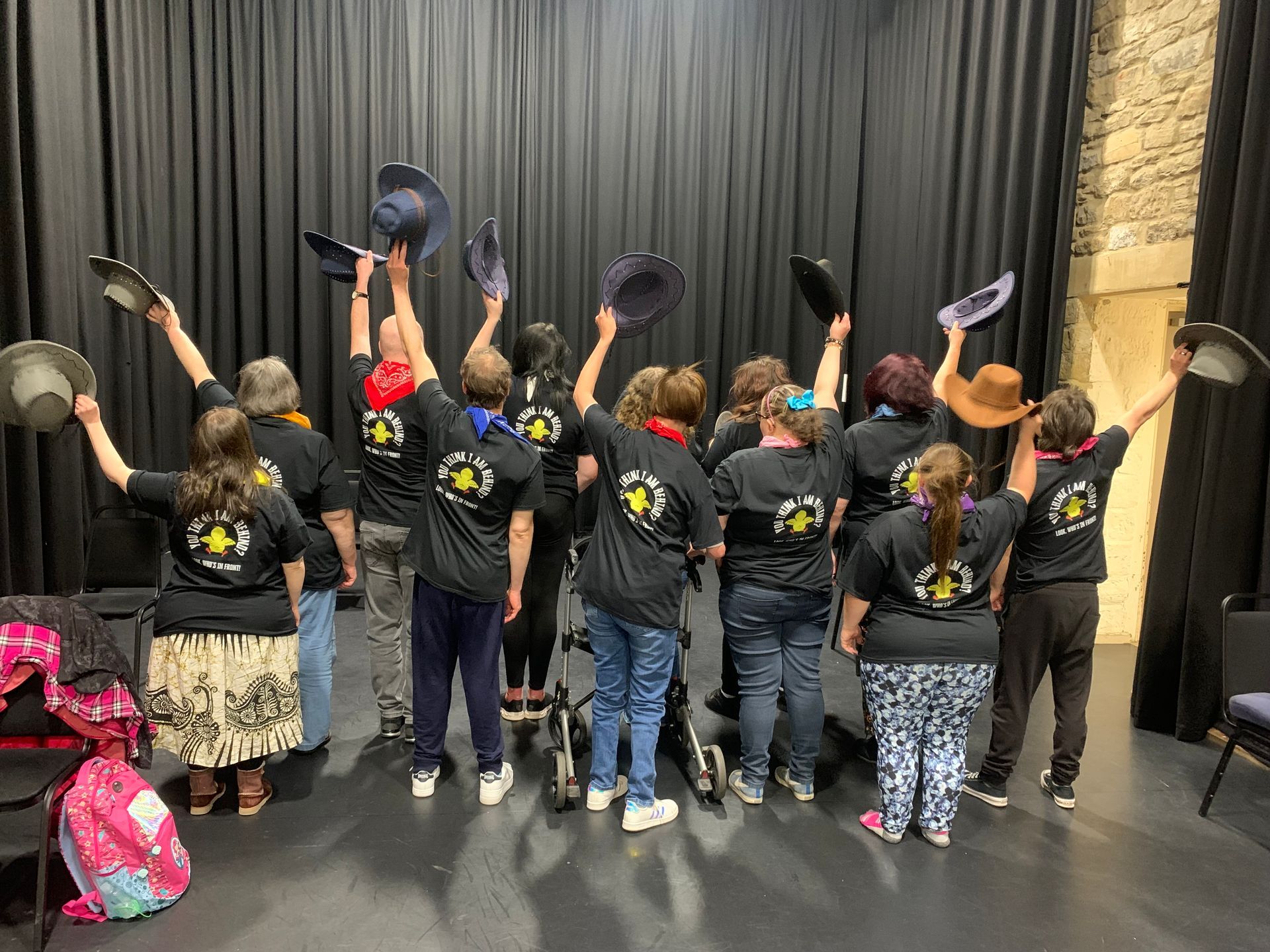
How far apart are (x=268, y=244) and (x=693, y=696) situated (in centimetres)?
468

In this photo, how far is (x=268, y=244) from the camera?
6477 millimetres

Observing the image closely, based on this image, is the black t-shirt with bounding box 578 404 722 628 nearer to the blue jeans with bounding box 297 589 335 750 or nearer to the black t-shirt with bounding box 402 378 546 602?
the black t-shirt with bounding box 402 378 546 602

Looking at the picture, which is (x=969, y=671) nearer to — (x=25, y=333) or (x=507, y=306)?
(x=25, y=333)

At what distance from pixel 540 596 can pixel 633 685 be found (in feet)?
2.69

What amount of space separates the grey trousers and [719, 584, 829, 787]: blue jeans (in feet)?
4.18

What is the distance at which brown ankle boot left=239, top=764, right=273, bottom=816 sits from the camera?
2.90m

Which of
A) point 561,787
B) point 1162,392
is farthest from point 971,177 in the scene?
point 561,787

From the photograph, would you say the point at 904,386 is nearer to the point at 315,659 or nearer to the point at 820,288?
the point at 820,288

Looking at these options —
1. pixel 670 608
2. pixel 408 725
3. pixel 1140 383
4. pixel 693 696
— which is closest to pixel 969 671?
pixel 670 608

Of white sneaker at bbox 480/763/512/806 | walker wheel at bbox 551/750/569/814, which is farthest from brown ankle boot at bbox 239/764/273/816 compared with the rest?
walker wheel at bbox 551/750/569/814

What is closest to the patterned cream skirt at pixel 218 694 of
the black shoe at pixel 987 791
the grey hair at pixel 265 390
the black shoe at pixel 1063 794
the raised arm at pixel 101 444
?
the raised arm at pixel 101 444

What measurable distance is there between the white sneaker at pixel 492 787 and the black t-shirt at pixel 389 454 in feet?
3.22

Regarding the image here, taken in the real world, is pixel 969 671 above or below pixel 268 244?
below

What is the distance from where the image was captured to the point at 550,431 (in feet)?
11.5
